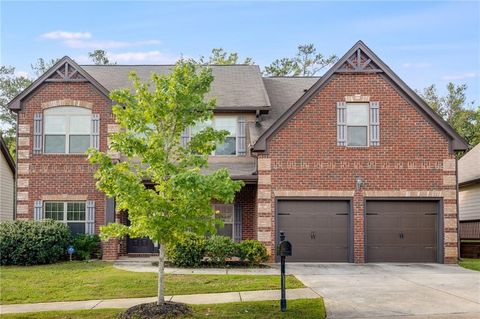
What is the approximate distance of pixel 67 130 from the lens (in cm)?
1962

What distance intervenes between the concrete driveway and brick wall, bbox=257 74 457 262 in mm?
2197

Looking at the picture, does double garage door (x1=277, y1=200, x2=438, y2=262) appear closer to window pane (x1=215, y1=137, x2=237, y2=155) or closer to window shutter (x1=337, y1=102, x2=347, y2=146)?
window shutter (x1=337, y1=102, x2=347, y2=146)

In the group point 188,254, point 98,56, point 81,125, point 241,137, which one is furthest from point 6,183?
point 98,56

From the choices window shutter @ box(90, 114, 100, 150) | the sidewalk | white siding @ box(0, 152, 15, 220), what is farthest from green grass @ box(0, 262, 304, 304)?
white siding @ box(0, 152, 15, 220)

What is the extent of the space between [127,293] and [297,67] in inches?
1352

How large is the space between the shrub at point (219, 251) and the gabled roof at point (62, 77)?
24.0ft

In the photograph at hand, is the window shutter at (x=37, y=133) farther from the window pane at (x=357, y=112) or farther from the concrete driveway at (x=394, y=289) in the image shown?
the window pane at (x=357, y=112)

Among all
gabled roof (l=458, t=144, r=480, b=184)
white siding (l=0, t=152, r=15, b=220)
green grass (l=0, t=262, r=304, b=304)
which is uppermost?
gabled roof (l=458, t=144, r=480, b=184)

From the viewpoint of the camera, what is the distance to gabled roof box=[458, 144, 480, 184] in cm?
2442

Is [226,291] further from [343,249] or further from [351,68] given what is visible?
[351,68]

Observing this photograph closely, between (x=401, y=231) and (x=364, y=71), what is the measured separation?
5775 millimetres

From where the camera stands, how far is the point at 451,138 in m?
18.2

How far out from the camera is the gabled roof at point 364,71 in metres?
18.0

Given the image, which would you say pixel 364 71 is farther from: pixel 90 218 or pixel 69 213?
pixel 69 213
